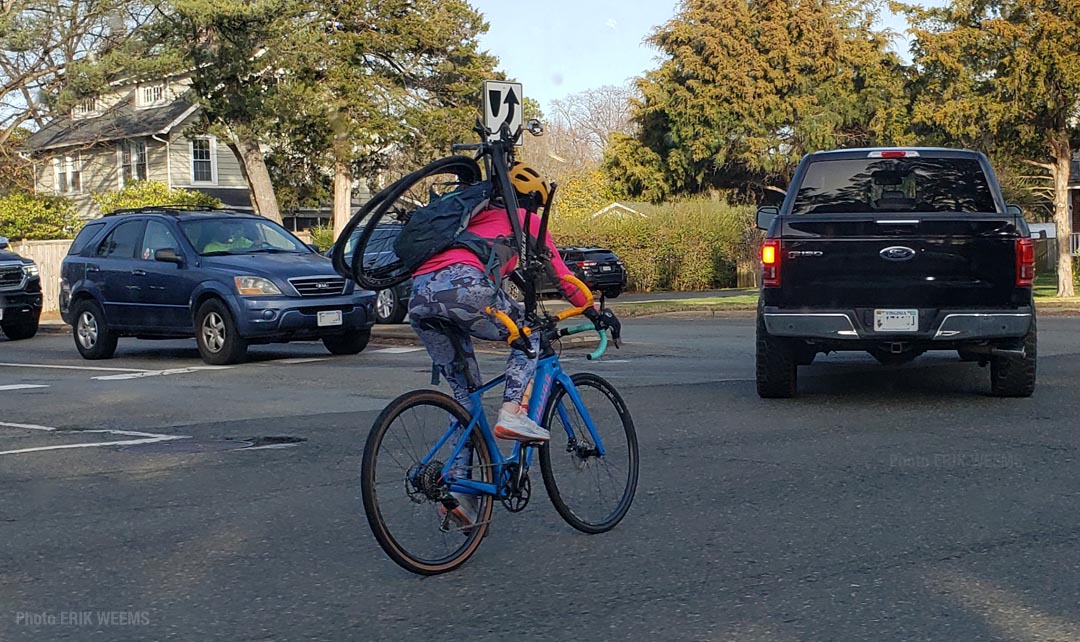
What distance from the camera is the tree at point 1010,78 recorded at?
84.7 ft

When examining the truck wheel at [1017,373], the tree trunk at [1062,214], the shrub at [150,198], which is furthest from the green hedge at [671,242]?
the truck wheel at [1017,373]

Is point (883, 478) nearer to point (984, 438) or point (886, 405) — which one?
point (984, 438)

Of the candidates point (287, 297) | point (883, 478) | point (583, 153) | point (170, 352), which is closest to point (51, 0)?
point (170, 352)

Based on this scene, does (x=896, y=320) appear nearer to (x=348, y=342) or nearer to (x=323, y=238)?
(x=348, y=342)

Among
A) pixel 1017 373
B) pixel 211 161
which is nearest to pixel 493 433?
pixel 1017 373

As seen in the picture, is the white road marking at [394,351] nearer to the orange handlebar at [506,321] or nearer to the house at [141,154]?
the orange handlebar at [506,321]

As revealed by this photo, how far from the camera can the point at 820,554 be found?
19.2 ft

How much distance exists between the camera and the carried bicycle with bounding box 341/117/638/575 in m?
5.46

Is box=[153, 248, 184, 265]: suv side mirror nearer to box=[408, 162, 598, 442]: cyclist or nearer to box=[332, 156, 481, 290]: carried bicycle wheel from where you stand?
box=[332, 156, 481, 290]: carried bicycle wheel

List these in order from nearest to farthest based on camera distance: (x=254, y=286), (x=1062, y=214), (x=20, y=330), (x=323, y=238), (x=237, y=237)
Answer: (x=254, y=286), (x=237, y=237), (x=20, y=330), (x=1062, y=214), (x=323, y=238)

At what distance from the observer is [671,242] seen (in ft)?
124

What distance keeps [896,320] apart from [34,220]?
34009 millimetres

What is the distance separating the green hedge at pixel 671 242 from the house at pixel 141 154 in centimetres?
1598

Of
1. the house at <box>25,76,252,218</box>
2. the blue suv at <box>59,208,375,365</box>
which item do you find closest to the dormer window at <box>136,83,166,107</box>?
the house at <box>25,76,252,218</box>
